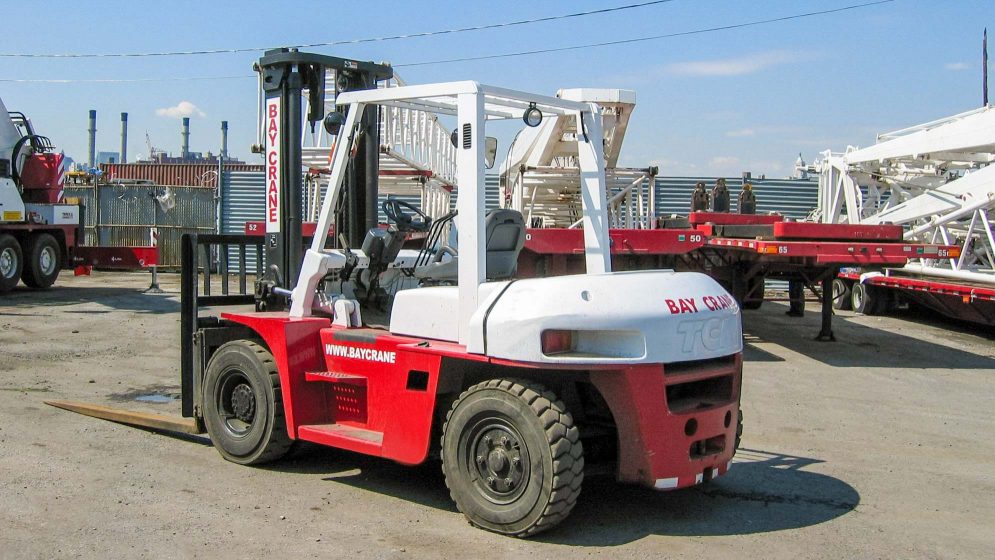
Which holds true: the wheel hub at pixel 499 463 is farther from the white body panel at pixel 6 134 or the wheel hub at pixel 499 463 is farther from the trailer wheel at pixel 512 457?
the white body panel at pixel 6 134

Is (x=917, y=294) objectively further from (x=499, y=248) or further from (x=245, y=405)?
(x=245, y=405)

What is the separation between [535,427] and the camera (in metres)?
5.11

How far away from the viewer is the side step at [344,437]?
5867mm

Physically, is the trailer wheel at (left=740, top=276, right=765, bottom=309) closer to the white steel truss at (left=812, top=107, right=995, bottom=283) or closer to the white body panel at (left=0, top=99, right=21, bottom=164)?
the white steel truss at (left=812, top=107, right=995, bottom=283)

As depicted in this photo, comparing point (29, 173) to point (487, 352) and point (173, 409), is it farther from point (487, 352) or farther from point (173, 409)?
point (487, 352)

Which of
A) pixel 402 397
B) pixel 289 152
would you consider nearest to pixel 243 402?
pixel 402 397

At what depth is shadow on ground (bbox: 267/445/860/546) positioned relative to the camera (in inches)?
217

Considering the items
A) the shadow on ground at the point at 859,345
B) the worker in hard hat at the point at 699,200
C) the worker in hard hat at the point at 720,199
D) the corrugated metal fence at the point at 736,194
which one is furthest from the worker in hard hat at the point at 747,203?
the corrugated metal fence at the point at 736,194

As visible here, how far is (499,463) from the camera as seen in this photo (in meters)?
5.28

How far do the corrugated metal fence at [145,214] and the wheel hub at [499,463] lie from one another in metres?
23.8

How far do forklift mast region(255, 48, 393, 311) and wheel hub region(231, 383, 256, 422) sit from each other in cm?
74

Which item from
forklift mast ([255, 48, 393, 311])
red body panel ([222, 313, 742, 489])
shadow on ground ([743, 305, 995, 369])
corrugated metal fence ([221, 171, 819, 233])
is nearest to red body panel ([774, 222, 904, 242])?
shadow on ground ([743, 305, 995, 369])

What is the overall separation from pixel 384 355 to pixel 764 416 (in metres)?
4.60

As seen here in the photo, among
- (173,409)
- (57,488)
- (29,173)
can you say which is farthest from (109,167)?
(57,488)
